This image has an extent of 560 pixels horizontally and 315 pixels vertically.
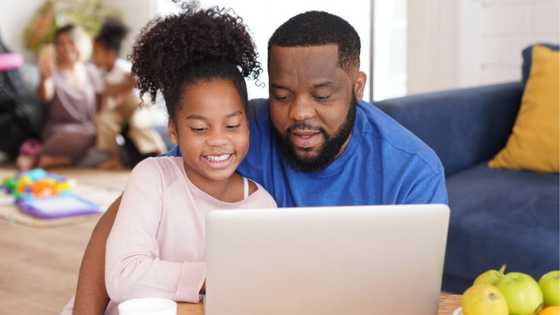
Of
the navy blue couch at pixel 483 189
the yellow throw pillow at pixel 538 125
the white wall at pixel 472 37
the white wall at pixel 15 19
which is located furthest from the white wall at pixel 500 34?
the white wall at pixel 15 19

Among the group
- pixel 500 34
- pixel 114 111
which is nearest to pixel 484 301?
pixel 500 34

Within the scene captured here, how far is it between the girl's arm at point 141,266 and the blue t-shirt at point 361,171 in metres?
0.33

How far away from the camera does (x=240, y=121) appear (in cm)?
147

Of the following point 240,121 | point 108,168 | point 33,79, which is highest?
point 240,121

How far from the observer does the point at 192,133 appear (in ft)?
4.80

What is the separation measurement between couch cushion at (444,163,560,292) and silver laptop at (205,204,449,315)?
112 cm

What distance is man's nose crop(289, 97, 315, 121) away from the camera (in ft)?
4.99

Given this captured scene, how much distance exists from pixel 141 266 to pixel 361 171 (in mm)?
574

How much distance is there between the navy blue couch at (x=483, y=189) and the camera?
213 centimetres

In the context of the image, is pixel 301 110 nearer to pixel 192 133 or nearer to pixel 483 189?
pixel 192 133

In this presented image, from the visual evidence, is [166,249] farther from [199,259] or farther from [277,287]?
[277,287]

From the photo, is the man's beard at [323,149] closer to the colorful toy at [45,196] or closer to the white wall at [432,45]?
the white wall at [432,45]

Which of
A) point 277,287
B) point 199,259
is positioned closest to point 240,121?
point 199,259

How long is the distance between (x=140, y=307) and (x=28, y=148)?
4.41m
